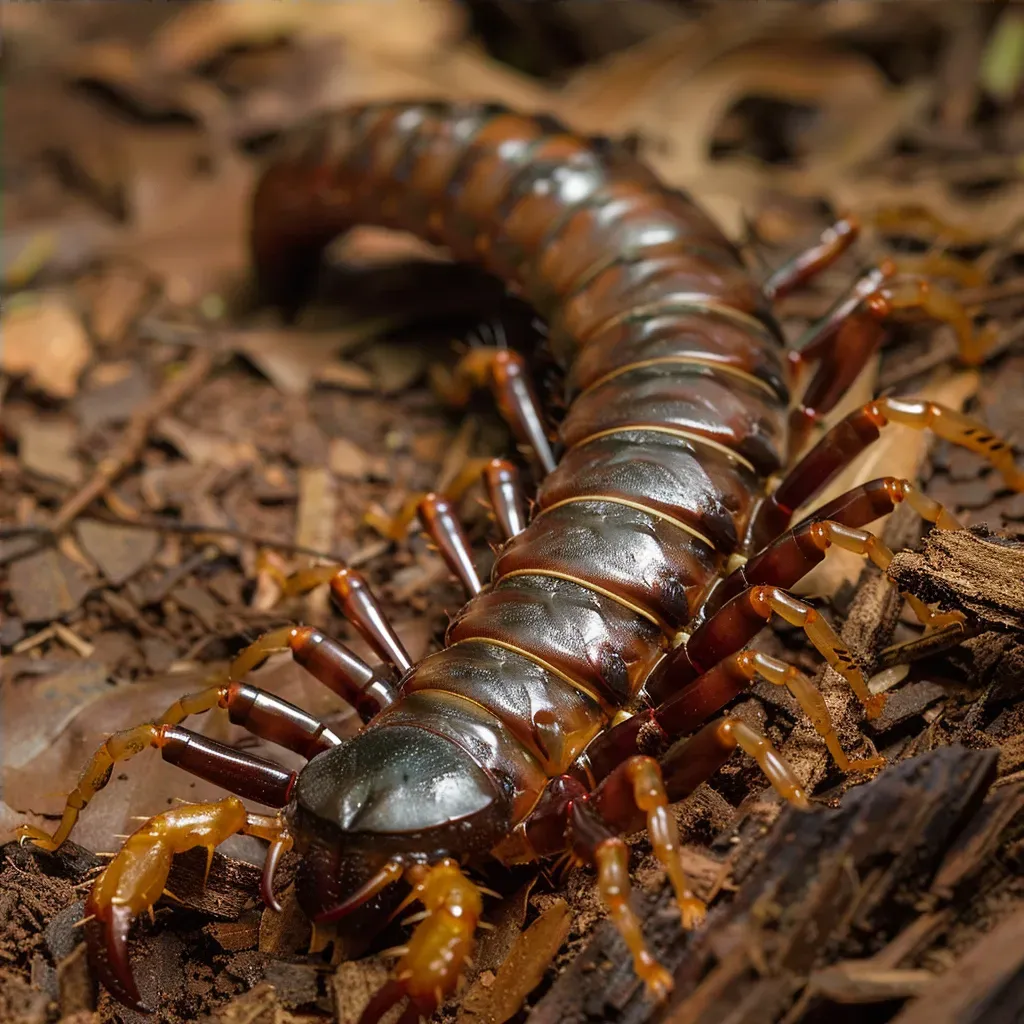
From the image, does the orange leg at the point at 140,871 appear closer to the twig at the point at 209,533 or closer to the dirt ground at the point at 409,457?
the dirt ground at the point at 409,457

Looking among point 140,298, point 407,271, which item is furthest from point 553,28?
point 140,298

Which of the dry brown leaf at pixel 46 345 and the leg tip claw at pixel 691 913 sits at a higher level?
the dry brown leaf at pixel 46 345

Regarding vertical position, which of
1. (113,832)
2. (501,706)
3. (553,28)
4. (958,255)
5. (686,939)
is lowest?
(113,832)

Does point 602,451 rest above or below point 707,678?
above

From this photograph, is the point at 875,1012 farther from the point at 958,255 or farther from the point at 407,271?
the point at 407,271

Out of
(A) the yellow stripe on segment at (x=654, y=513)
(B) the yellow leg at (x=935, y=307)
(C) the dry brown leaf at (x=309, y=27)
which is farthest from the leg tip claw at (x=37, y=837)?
(C) the dry brown leaf at (x=309, y=27)

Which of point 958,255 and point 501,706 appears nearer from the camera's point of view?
point 501,706

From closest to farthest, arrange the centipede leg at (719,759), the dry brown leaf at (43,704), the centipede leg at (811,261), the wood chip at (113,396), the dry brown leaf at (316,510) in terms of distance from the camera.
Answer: the centipede leg at (719,759)
the dry brown leaf at (43,704)
the dry brown leaf at (316,510)
the centipede leg at (811,261)
the wood chip at (113,396)

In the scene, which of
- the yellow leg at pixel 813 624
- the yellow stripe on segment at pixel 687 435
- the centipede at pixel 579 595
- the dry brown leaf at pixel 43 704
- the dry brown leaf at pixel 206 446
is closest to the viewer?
the centipede at pixel 579 595

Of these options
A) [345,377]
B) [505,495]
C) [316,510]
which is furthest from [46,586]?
[505,495]
